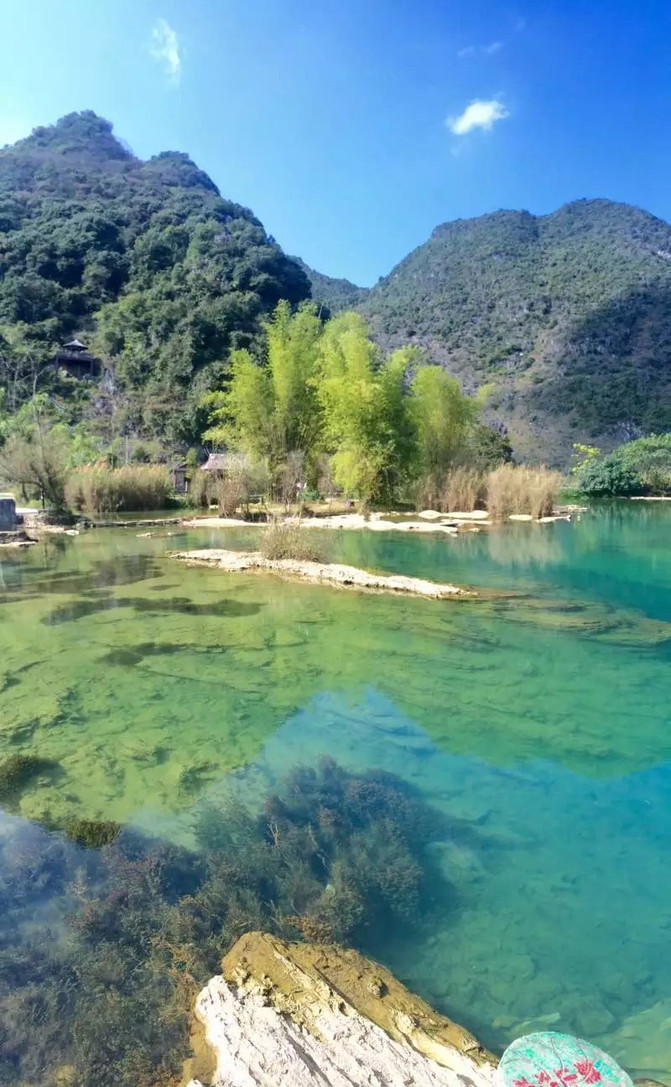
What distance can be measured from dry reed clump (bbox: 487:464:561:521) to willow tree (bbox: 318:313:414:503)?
2985mm

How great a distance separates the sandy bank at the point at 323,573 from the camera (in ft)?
27.5

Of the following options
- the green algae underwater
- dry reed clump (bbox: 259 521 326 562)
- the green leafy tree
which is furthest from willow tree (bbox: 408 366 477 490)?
the green algae underwater

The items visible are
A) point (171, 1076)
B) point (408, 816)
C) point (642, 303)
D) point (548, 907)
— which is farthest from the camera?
point (642, 303)

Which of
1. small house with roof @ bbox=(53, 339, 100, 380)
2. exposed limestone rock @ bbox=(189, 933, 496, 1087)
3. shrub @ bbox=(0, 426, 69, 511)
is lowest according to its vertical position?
exposed limestone rock @ bbox=(189, 933, 496, 1087)

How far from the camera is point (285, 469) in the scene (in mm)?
20719

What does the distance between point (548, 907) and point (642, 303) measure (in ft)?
188

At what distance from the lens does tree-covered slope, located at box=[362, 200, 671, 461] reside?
43.4 m

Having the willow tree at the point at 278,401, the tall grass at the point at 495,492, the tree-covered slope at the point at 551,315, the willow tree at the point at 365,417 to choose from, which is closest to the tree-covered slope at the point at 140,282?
the willow tree at the point at 278,401

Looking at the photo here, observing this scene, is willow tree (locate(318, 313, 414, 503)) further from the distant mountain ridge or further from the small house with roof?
the small house with roof

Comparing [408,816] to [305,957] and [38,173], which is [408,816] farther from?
[38,173]

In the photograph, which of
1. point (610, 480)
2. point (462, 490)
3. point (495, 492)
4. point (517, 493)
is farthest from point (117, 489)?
point (610, 480)

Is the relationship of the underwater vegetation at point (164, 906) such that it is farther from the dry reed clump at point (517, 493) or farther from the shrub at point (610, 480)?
the shrub at point (610, 480)

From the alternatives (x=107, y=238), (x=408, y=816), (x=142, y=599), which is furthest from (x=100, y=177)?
(x=408, y=816)

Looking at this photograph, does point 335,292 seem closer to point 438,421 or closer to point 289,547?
point 438,421
